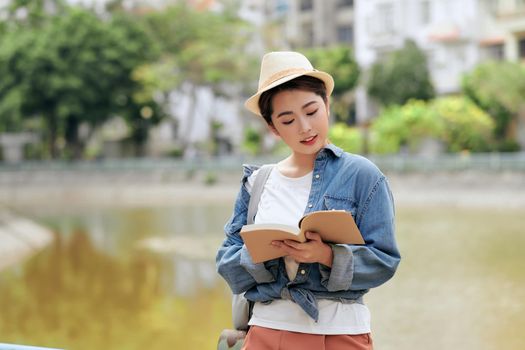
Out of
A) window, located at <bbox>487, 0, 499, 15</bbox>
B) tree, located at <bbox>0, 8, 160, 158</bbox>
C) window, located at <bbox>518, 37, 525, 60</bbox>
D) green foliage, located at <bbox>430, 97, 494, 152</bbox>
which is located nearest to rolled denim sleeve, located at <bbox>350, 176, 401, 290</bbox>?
green foliage, located at <bbox>430, 97, 494, 152</bbox>

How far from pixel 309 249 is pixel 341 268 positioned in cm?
10

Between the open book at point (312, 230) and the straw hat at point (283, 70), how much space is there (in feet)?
1.29

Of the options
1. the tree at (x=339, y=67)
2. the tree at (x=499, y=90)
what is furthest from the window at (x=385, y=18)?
the tree at (x=499, y=90)

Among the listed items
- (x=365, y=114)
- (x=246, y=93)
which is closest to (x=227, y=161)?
(x=246, y=93)

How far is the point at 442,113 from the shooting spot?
26.4 metres

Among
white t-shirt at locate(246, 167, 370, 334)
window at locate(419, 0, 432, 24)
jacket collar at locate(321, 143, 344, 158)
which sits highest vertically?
window at locate(419, 0, 432, 24)

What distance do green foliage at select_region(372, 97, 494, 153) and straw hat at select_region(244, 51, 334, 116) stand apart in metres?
24.4

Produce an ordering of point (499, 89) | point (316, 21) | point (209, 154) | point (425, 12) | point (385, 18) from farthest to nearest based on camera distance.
→ point (316, 21) → point (209, 154) → point (385, 18) → point (425, 12) → point (499, 89)

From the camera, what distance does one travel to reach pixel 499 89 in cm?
2611

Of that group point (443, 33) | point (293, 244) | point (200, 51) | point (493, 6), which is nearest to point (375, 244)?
point (293, 244)

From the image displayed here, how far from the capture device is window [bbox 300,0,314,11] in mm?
40250

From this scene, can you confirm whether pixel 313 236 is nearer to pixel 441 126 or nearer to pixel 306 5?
pixel 441 126

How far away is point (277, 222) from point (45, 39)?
3031 cm

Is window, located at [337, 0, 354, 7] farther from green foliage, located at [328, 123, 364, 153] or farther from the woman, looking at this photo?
the woman
